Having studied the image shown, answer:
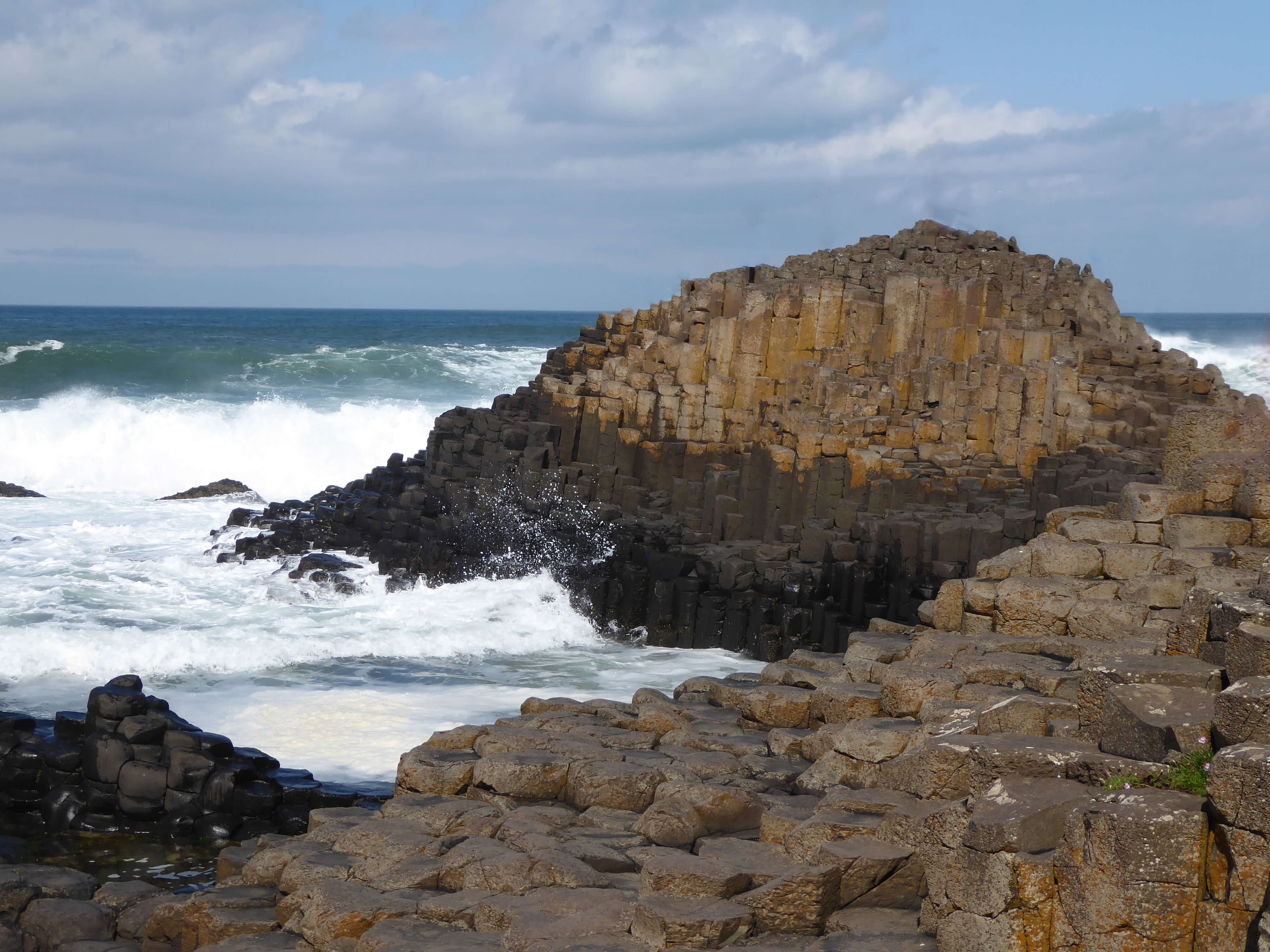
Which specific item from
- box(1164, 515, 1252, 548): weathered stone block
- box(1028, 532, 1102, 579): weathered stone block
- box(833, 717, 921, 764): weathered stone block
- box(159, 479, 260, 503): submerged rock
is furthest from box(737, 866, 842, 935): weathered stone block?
box(159, 479, 260, 503): submerged rock

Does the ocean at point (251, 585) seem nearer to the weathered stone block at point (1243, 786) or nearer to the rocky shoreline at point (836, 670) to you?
the rocky shoreline at point (836, 670)

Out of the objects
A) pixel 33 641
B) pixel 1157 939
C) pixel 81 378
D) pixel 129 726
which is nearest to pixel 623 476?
pixel 33 641

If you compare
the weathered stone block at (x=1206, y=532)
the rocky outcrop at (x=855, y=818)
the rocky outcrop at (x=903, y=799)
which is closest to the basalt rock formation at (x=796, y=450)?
the weathered stone block at (x=1206, y=532)

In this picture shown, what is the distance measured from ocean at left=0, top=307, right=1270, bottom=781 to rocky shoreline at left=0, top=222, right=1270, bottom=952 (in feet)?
4.50

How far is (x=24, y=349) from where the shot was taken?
174 ft

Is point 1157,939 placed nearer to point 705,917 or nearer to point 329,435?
point 705,917

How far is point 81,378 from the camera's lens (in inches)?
1902

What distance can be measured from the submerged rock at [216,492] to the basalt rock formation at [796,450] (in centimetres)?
446

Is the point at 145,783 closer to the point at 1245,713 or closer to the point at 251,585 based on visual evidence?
the point at 1245,713

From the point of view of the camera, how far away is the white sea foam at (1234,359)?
131 ft

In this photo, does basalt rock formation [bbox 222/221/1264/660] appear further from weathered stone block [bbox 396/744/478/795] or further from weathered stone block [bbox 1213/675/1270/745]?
weathered stone block [bbox 1213/675/1270/745]

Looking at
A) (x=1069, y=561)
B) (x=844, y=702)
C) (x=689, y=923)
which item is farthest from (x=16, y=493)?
(x=689, y=923)

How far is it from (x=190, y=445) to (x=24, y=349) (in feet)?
62.1

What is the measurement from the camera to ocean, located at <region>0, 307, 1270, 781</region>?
15.6 metres
